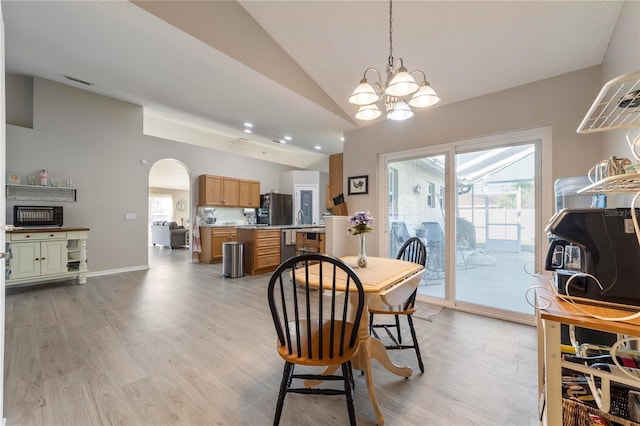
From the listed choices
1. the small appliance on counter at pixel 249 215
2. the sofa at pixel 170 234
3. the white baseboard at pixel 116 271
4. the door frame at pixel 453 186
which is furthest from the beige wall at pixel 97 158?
the door frame at pixel 453 186

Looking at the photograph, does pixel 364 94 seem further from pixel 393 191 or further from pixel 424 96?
pixel 393 191

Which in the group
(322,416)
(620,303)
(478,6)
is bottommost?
(322,416)

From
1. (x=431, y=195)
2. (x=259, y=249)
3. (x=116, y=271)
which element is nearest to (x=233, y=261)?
(x=259, y=249)

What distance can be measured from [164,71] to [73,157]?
272 cm

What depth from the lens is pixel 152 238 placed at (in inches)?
414

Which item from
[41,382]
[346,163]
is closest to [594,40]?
[346,163]

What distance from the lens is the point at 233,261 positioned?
A: 4938 millimetres

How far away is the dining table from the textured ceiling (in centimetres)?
224

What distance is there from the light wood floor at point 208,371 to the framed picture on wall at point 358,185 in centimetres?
199

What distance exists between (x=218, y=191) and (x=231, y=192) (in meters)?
0.40

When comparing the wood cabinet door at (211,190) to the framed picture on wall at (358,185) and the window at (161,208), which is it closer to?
the framed picture on wall at (358,185)

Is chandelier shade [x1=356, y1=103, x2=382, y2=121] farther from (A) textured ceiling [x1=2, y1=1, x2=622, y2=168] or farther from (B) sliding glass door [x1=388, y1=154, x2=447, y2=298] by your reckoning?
(B) sliding glass door [x1=388, y1=154, x2=447, y2=298]

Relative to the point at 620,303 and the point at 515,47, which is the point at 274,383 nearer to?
the point at 620,303

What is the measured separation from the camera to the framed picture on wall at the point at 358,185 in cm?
414
